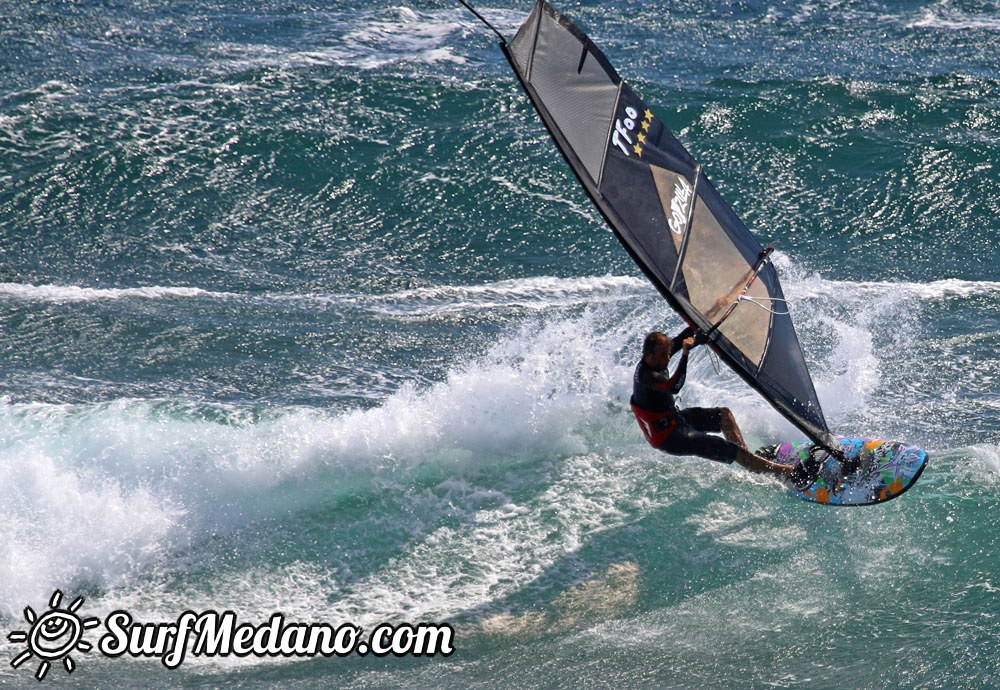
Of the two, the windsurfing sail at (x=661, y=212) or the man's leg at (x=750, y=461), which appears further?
the man's leg at (x=750, y=461)

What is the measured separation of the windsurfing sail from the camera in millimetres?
6125

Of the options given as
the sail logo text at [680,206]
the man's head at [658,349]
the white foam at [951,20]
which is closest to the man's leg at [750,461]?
the man's head at [658,349]

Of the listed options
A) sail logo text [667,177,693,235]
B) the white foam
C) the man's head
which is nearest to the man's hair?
the man's head

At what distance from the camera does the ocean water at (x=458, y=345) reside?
6230mm

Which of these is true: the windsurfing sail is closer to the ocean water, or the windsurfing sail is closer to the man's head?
the man's head

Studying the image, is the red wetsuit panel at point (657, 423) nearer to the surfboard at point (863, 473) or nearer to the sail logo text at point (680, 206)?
the surfboard at point (863, 473)

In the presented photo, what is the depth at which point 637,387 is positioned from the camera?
261 inches

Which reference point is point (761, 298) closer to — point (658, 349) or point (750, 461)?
point (658, 349)

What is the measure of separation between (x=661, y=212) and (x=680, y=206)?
247mm

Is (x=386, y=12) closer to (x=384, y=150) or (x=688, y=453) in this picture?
(x=384, y=150)

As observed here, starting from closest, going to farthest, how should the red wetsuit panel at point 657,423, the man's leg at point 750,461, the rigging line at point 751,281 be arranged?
the rigging line at point 751,281
the red wetsuit panel at point 657,423
the man's leg at point 750,461

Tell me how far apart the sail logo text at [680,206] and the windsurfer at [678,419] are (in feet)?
2.18

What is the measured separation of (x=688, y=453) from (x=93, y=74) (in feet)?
35.5

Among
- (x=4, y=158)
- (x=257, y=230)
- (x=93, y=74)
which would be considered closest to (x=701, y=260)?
(x=257, y=230)
